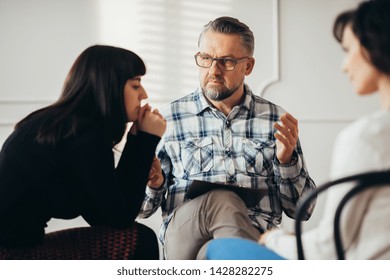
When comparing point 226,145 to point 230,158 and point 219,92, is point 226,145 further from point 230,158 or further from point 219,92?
point 219,92

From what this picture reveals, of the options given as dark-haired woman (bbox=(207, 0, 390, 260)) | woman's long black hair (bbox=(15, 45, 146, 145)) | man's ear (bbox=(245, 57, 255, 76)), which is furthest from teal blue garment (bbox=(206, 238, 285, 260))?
man's ear (bbox=(245, 57, 255, 76))

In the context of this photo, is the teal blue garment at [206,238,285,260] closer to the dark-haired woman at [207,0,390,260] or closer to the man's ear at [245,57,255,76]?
the dark-haired woman at [207,0,390,260]

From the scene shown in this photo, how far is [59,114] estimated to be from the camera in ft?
3.60

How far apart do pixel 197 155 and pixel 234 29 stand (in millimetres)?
420

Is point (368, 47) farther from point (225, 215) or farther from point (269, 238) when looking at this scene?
point (225, 215)

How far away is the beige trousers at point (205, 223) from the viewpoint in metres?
1.18

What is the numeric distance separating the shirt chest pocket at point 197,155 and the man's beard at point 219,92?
13cm

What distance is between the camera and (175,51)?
1.78 meters

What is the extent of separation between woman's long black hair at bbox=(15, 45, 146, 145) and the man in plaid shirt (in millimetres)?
333

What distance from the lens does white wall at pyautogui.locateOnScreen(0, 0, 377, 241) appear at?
66.4 inches

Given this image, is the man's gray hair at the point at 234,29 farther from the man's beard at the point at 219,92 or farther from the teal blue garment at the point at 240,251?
the teal blue garment at the point at 240,251

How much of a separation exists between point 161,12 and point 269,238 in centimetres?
104

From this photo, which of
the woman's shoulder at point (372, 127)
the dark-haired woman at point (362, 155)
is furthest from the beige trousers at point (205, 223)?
the woman's shoulder at point (372, 127)
